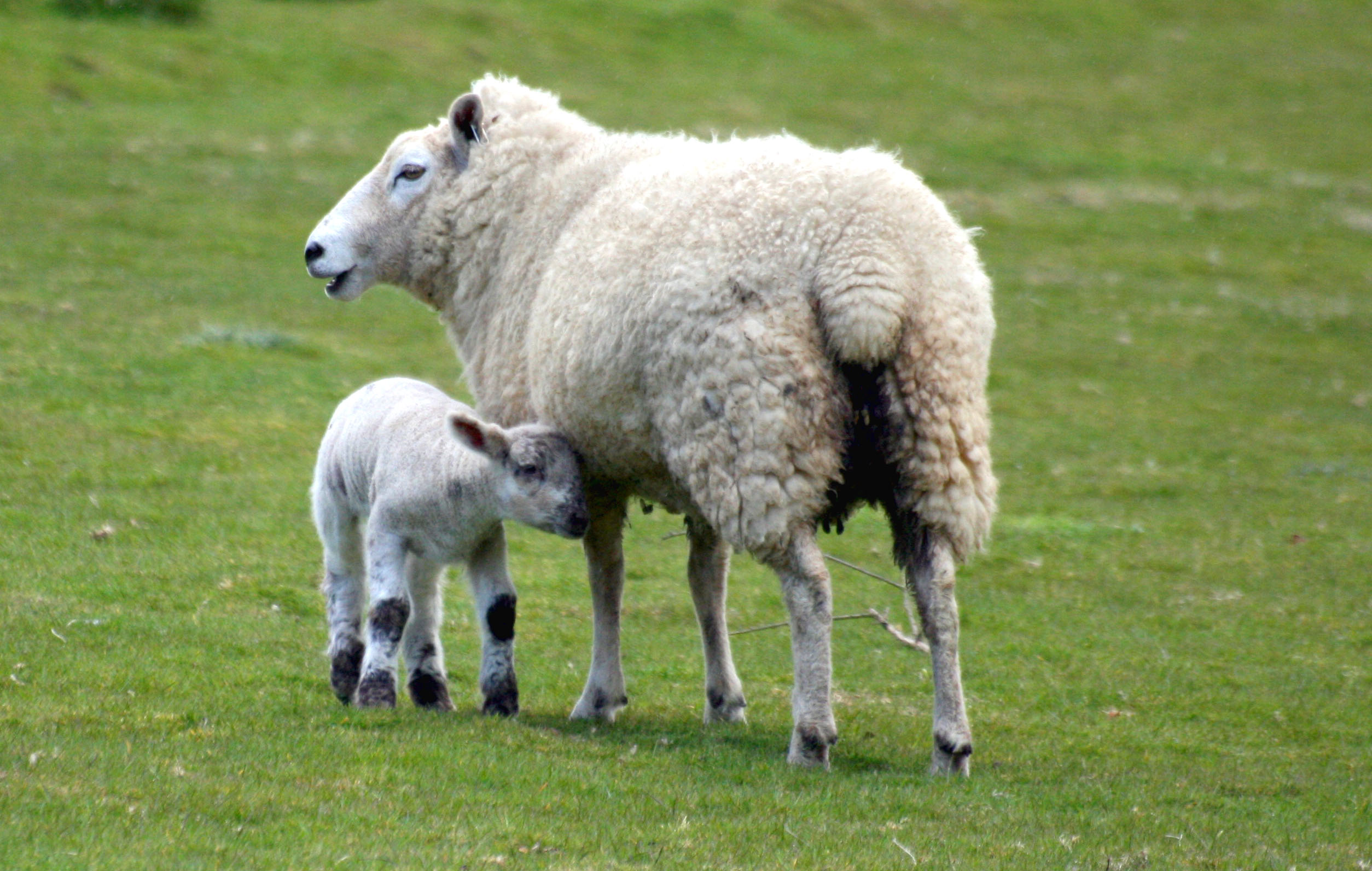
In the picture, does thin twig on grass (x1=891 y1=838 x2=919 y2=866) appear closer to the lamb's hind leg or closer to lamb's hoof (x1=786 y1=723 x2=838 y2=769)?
lamb's hoof (x1=786 y1=723 x2=838 y2=769)

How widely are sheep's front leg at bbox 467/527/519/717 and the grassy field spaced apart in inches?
7.1

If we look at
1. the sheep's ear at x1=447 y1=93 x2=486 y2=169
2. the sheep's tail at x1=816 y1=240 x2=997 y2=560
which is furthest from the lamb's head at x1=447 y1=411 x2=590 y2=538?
the sheep's ear at x1=447 y1=93 x2=486 y2=169

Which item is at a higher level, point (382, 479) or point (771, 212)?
point (771, 212)

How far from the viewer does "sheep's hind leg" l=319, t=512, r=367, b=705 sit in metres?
7.54

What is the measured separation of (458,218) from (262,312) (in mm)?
9837

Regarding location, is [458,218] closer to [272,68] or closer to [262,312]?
[262,312]

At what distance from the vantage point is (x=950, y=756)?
6750mm

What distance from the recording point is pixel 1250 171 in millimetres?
32469

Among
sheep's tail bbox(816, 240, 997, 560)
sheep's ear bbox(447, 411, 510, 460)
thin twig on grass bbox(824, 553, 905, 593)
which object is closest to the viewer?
sheep's tail bbox(816, 240, 997, 560)

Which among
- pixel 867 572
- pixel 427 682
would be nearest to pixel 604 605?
pixel 427 682

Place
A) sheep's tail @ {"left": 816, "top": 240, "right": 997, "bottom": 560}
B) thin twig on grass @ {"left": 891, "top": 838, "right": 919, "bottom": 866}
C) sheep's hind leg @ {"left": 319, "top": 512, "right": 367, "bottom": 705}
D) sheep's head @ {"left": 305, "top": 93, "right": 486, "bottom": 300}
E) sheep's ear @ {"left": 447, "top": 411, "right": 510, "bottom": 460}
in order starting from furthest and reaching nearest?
1. sheep's head @ {"left": 305, "top": 93, "right": 486, "bottom": 300}
2. sheep's hind leg @ {"left": 319, "top": 512, "right": 367, "bottom": 705}
3. sheep's ear @ {"left": 447, "top": 411, "right": 510, "bottom": 460}
4. sheep's tail @ {"left": 816, "top": 240, "right": 997, "bottom": 560}
5. thin twig on grass @ {"left": 891, "top": 838, "right": 919, "bottom": 866}

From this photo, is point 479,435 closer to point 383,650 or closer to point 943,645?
point 383,650

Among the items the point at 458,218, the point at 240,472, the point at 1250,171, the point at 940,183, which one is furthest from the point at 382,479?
the point at 1250,171

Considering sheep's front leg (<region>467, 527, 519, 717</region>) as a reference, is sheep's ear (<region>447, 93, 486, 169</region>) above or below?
above
